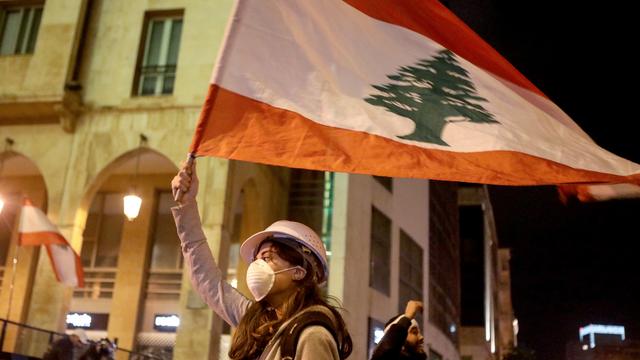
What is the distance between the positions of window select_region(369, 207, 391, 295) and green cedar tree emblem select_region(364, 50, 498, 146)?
18.5 metres

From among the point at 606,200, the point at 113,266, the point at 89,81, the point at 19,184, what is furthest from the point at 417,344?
the point at 19,184

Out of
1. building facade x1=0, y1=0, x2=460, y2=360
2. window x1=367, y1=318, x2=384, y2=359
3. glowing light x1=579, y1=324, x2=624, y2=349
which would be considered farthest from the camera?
glowing light x1=579, y1=324, x2=624, y2=349

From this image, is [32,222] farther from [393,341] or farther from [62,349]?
[393,341]

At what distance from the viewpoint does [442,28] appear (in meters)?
5.04

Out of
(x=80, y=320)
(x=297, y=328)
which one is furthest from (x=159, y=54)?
(x=297, y=328)

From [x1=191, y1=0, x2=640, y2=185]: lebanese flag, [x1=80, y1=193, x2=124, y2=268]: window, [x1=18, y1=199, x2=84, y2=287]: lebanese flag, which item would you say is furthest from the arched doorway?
[x1=191, y1=0, x2=640, y2=185]: lebanese flag

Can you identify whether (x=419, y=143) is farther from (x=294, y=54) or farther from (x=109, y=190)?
(x=109, y=190)

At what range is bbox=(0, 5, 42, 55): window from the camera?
19125 mm

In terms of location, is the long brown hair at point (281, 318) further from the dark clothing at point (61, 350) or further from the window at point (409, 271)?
the window at point (409, 271)

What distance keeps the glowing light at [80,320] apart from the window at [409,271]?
1168cm

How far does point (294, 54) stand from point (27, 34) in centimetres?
1726

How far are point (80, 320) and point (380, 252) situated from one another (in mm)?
10387

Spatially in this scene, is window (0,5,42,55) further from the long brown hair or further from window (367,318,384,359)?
the long brown hair

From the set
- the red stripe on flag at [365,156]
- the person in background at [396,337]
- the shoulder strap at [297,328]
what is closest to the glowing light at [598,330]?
the person in background at [396,337]
